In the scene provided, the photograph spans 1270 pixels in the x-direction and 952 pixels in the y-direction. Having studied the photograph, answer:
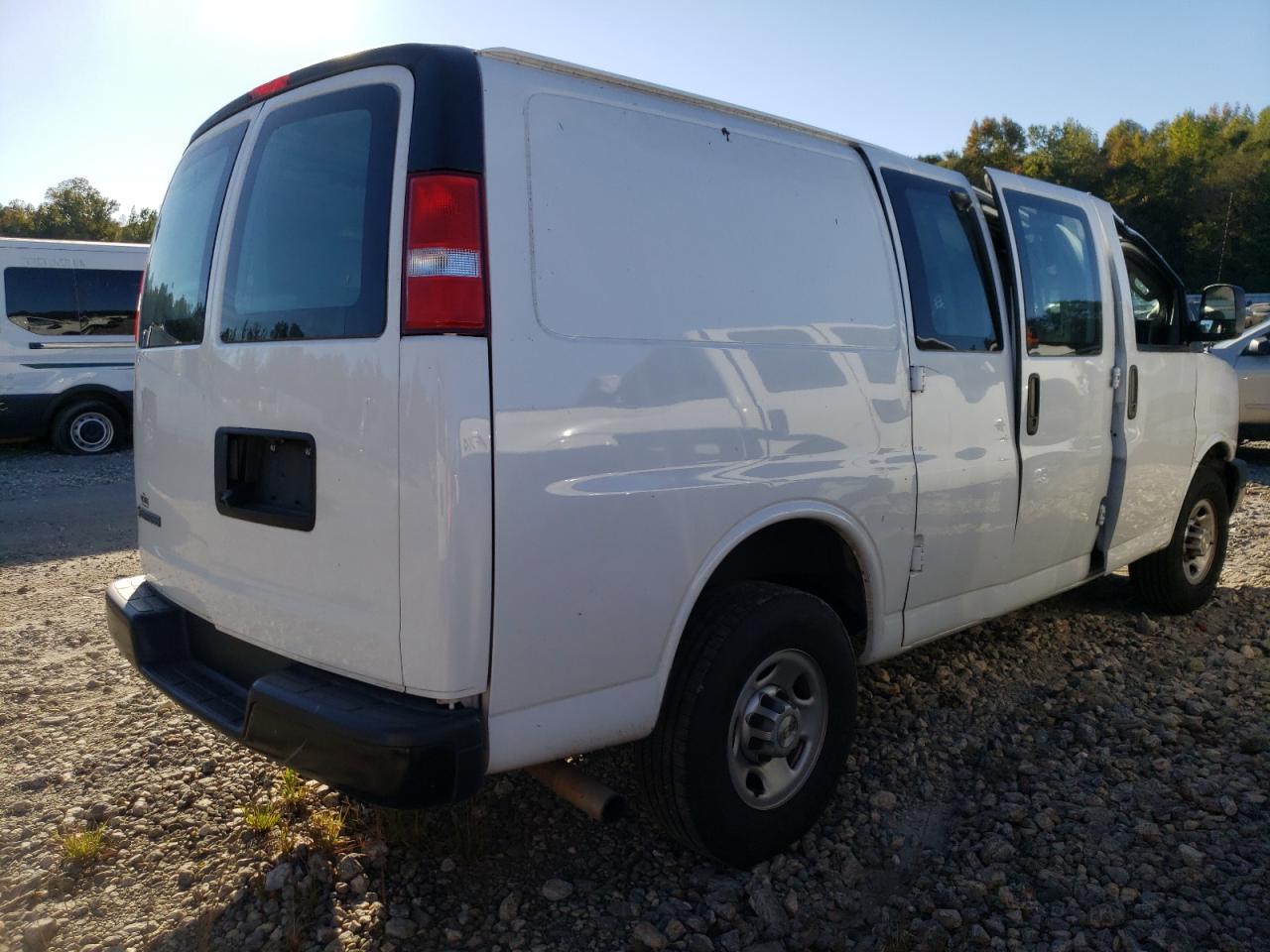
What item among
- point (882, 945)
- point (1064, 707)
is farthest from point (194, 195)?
point (1064, 707)

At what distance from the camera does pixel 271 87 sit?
2.76 metres

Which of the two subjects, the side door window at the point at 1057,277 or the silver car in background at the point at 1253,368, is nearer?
the side door window at the point at 1057,277

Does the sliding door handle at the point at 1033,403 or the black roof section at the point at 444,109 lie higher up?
the black roof section at the point at 444,109

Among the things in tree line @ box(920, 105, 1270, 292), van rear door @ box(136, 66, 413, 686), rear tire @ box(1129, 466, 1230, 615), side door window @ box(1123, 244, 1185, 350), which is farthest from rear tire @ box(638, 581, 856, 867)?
tree line @ box(920, 105, 1270, 292)

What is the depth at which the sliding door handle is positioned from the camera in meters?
3.80

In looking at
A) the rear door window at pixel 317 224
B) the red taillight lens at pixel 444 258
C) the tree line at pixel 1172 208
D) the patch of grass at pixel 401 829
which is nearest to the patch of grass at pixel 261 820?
the patch of grass at pixel 401 829

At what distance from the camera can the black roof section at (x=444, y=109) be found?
2.20 meters

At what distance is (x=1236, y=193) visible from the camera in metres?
39.6

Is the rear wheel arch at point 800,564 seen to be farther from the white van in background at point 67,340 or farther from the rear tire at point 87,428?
the rear tire at point 87,428

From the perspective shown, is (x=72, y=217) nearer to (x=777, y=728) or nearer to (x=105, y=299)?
(x=105, y=299)

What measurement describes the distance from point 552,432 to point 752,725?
1.15 m

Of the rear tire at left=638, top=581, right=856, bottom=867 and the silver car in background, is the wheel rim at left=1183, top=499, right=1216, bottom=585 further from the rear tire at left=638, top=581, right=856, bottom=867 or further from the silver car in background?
the silver car in background

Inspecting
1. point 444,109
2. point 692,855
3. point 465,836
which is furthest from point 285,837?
point 444,109

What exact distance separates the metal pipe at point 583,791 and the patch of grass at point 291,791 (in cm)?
104
